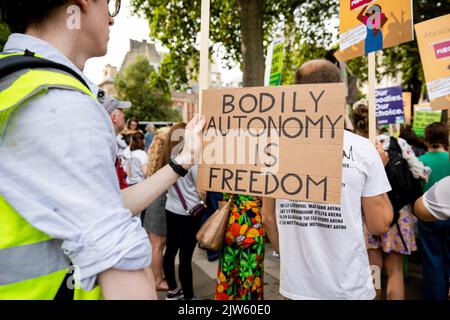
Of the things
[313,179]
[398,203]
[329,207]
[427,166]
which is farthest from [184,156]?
[427,166]

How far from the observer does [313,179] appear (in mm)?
1515

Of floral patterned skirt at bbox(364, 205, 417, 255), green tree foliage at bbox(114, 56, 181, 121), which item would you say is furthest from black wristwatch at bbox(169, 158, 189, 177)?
green tree foliage at bbox(114, 56, 181, 121)

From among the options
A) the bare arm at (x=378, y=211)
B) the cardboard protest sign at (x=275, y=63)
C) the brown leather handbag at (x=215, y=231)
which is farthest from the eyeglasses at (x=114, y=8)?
the cardboard protest sign at (x=275, y=63)

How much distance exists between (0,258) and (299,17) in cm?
1159

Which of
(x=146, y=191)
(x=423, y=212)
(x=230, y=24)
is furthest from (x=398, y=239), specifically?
(x=230, y=24)

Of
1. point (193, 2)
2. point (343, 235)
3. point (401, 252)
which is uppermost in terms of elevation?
point (193, 2)

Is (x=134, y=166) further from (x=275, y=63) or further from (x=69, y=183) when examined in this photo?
(x=69, y=183)

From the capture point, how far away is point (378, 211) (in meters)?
1.84

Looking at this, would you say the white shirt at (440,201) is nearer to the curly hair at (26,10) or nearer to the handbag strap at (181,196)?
the curly hair at (26,10)

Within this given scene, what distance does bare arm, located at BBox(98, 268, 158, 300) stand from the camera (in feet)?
2.54

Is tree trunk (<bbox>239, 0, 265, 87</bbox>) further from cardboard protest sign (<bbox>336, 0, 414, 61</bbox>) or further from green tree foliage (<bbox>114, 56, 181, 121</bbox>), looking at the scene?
green tree foliage (<bbox>114, 56, 181, 121</bbox>)

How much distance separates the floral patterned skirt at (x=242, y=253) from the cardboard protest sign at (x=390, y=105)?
4272mm

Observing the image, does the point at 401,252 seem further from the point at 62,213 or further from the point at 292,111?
the point at 62,213

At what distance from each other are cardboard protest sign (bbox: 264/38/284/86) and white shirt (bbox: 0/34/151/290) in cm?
276
